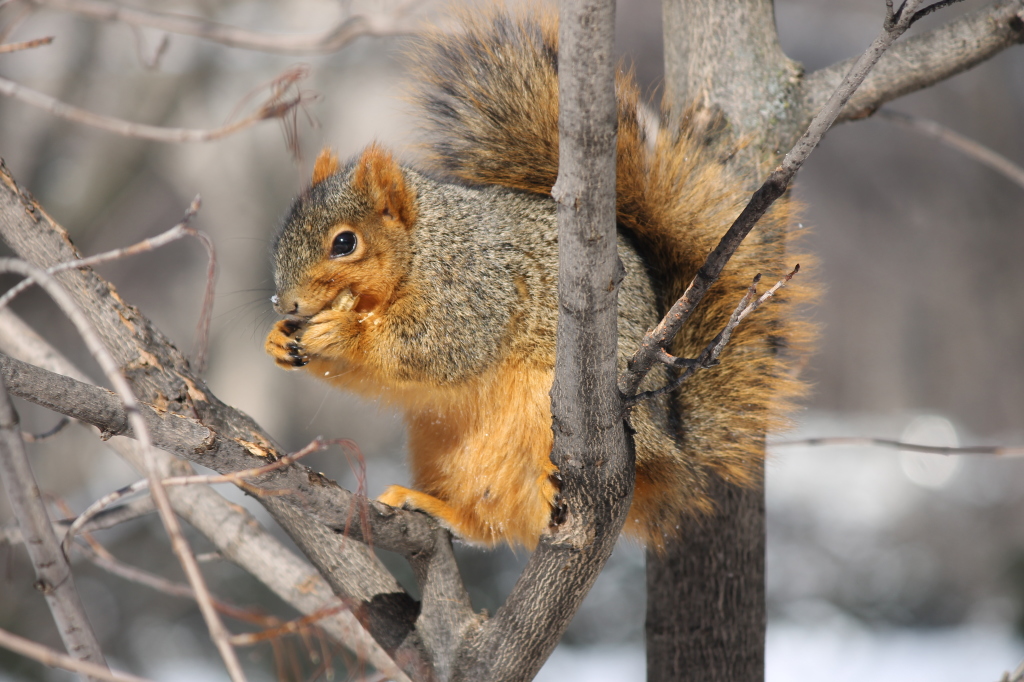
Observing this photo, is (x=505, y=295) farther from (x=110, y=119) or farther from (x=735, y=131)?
(x=110, y=119)

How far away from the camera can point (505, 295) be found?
1.13 m

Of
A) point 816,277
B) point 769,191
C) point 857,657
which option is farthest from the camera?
point 816,277

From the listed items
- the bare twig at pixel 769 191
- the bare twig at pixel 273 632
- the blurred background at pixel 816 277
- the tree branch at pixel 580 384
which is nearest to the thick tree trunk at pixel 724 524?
the tree branch at pixel 580 384

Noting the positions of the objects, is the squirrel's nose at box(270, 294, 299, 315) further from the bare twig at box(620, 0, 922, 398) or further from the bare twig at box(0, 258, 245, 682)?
the bare twig at box(0, 258, 245, 682)

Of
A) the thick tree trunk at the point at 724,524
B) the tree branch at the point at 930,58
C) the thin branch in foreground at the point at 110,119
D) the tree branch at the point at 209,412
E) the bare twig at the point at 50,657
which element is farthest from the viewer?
the thick tree trunk at the point at 724,524

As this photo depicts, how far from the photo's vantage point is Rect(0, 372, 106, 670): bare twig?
1.70 ft

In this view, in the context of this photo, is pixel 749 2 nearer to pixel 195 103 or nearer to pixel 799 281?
pixel 799 281

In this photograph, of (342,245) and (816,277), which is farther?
(816,277)

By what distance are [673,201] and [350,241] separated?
0.46 metres

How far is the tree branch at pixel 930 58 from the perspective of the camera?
105 centimetres

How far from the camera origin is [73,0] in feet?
1.87

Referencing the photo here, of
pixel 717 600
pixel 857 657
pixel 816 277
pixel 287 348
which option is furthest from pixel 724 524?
pixel 816 277

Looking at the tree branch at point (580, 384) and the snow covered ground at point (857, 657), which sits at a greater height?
the snow covered ground at point (857, 657)

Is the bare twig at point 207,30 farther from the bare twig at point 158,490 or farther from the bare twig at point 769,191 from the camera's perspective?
the bare twig at point 769,191
